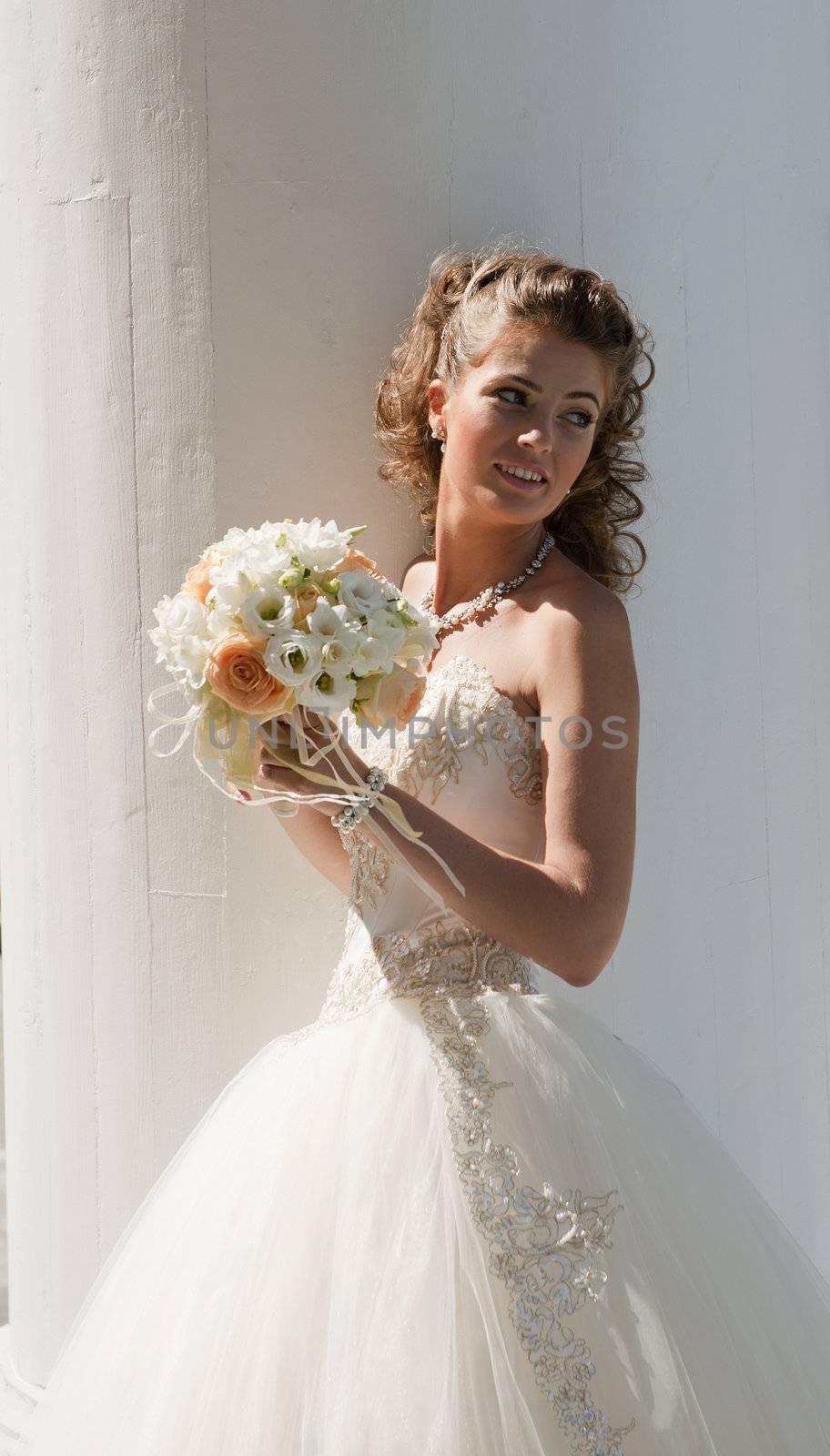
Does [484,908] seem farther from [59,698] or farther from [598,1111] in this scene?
[59,698]

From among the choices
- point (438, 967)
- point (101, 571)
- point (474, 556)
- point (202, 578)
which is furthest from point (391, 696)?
Result: point (101, 571)

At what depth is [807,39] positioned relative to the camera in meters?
2.93

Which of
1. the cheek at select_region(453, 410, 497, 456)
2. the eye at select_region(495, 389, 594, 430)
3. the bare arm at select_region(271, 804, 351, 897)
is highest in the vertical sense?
the eye at select_region(495, 389, 594, 430)

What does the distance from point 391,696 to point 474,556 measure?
597 millimetres

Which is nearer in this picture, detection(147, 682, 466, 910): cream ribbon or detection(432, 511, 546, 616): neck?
detection(147, 682, 466, 910): cream ribbon

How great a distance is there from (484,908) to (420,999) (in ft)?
0.74

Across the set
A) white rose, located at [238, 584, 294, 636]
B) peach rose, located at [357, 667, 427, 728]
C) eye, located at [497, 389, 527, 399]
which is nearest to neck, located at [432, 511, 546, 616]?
eye, located at [497, 389, 527, 399]

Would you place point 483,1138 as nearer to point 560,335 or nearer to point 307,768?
point 307,768

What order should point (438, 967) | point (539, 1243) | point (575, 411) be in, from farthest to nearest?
point (575, 411)
point (438, 967)
point (539, 1243)

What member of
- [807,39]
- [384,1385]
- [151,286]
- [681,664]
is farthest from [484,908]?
[807,39]

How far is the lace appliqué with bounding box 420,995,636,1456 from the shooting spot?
185 centimetres

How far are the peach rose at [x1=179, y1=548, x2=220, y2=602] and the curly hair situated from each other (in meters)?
0.61

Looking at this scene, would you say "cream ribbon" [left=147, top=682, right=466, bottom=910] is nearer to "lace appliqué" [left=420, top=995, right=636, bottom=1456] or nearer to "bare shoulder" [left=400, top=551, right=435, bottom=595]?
"lace appliqué" [left=420, top=995, right=636, bottom=1456]

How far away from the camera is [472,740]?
7.43 ft
